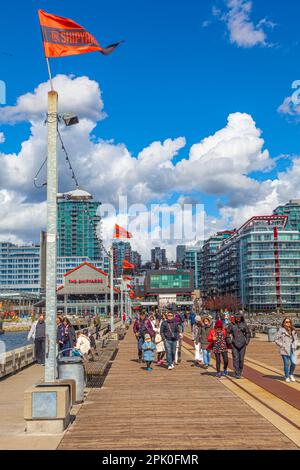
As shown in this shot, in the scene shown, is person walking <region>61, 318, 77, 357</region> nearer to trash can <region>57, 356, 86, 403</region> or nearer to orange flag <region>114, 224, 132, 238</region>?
trash can <region>57, 356, 86, 403</region>

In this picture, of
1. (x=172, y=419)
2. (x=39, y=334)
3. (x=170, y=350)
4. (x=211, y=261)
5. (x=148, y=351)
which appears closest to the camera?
(x=172, y=419)

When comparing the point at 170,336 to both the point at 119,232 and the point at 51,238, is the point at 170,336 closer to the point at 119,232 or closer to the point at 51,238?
the point at 51,238

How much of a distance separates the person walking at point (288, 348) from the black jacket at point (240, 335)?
90cm

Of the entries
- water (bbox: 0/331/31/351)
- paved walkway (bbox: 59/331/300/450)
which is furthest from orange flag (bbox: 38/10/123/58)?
water (bbox: 0/331/31/351)

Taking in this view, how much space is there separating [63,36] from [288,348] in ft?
31.7

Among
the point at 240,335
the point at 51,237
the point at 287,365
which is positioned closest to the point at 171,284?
the point at 240,335

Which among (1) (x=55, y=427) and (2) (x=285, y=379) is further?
(2) (x=285, y=379)

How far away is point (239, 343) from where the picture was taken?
14.8 m

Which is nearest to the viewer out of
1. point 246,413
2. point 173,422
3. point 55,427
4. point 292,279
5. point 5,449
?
point 5,449
